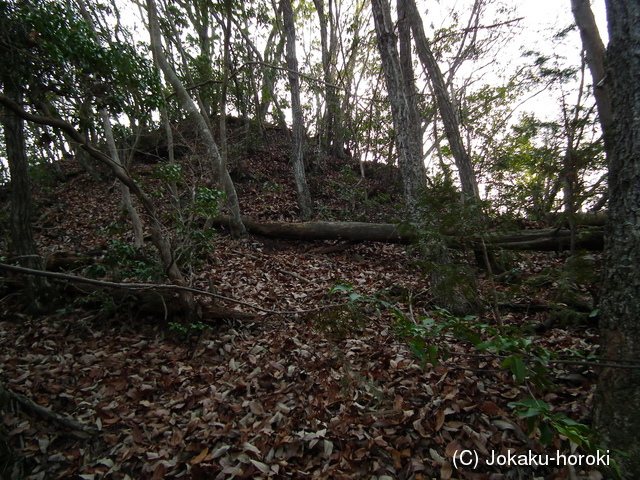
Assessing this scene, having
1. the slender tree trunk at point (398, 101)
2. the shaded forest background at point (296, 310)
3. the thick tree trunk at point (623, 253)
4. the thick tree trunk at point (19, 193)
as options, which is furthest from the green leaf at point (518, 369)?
the thick tree trunk at point (19, 193)

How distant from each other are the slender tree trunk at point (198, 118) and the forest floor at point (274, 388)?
2.29 meters

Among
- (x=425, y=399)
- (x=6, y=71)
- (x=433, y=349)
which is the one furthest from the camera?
(x=6, y=71)

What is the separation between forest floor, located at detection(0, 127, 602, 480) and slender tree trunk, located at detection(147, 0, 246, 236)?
229 centimetres

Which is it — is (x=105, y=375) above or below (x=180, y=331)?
below

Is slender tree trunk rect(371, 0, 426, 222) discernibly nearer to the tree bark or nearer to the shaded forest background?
the shaded forest background

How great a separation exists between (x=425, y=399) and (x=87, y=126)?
16.1 ft

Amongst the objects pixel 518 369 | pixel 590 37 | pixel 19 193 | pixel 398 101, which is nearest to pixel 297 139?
pixel 398 101

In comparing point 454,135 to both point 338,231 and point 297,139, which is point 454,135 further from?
point 297,139

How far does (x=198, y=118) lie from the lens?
699 cm

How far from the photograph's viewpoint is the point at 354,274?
20.4 feet

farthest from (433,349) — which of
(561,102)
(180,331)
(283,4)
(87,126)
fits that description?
(283,4)

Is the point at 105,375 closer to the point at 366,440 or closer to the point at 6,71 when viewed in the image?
the point at 366,440

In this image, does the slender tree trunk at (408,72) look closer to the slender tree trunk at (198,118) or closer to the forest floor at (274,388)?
the forest floor at (274,388)

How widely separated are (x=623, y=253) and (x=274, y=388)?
3261 millimetres
